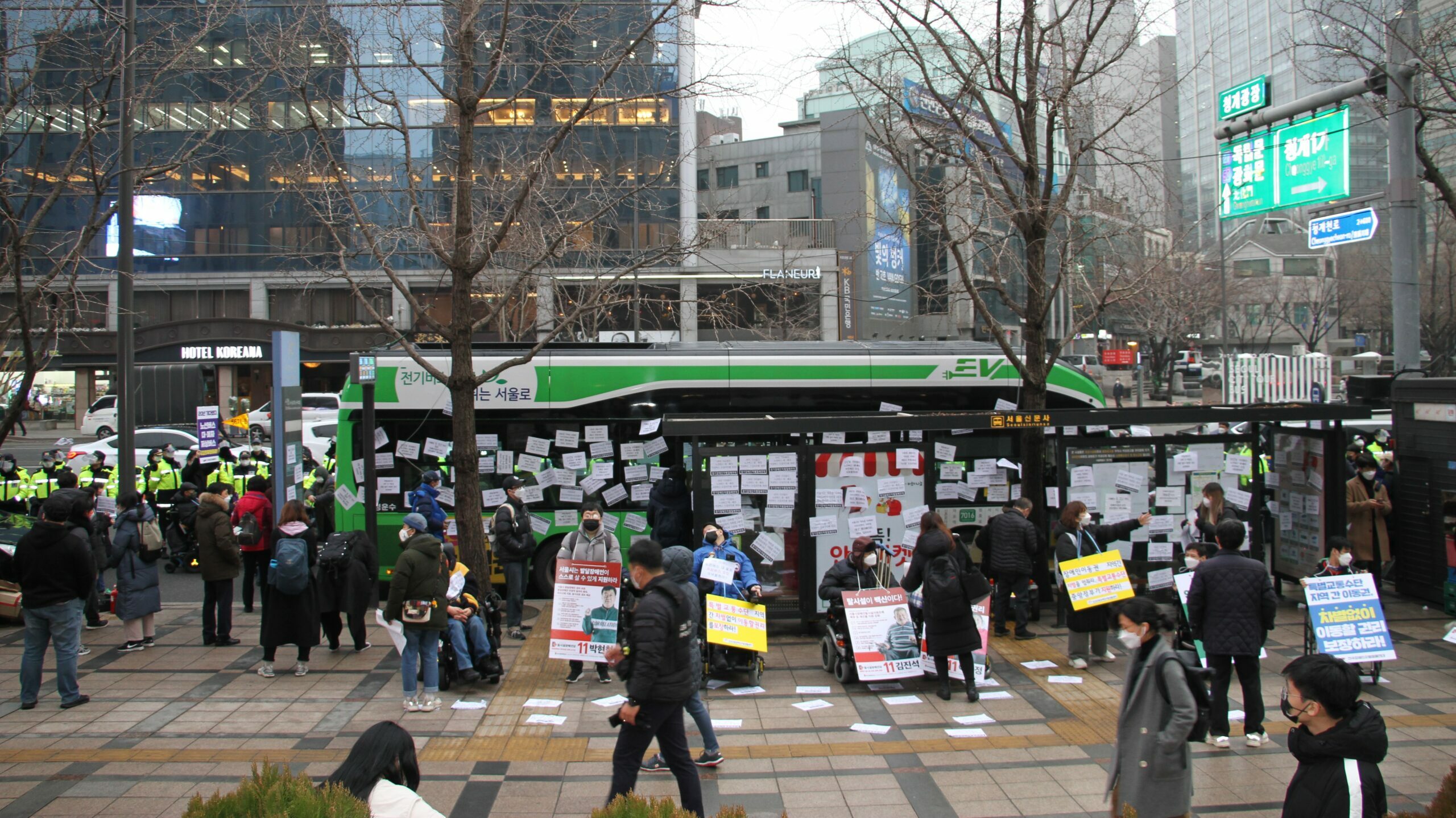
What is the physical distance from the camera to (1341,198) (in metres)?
14.2

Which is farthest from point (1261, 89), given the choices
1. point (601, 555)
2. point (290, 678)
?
point (290, 678)

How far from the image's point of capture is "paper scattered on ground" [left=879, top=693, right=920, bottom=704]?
8.00 meters

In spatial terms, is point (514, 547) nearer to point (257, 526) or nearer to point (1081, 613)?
point (257, 526)

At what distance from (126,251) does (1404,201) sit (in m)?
15.2

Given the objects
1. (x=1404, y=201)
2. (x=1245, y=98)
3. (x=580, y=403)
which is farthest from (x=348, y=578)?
(x=1245, y=98)

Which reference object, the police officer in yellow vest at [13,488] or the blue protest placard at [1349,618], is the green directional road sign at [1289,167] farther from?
the police officer in yellow vest at [13,488]

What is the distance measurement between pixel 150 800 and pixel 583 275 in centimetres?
2060

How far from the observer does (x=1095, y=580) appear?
8766 mm

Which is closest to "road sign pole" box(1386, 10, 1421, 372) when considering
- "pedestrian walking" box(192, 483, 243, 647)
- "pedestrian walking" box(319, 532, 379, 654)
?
"pedestrian walking" box(319, 532, 379, 654)

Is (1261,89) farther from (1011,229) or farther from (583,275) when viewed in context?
(583,275)

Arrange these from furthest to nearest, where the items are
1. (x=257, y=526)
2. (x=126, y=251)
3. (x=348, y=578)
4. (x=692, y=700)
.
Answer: (x=126, y=251) < (x=257, y=526) < (x=348, y=578) < (x=692, y=700)

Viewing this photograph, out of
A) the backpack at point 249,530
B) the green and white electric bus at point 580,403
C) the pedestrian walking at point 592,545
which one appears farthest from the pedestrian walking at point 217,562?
the pedestrian walking at point 592,545

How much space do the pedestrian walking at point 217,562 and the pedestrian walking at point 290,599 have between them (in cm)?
104

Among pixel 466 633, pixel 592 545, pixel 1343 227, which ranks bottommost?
pixel 466 633
